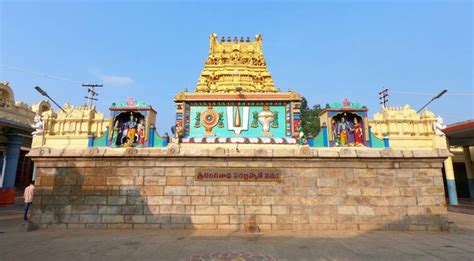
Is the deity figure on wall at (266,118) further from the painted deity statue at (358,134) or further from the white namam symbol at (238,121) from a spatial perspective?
the painted deity statue at (358,134)

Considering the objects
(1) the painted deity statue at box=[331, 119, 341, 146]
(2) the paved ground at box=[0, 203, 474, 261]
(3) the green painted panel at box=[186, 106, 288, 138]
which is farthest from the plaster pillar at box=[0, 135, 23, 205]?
(1) the painted deity statue at box=[331, 119, 341, 146]

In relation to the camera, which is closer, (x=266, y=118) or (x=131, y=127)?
(x=131, y=127)

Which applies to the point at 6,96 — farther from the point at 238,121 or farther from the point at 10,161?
the point at 238,121

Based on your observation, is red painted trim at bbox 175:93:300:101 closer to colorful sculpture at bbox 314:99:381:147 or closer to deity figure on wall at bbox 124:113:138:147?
colorful sculpture at bbox 314:99:381:147

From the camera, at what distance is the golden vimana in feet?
Result: 61.0

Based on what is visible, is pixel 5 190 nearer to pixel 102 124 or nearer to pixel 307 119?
pixel 102 124

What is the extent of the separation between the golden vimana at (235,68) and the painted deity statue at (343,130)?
6.55 m

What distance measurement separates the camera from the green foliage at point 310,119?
30994 millimetres

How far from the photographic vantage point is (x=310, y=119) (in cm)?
3334

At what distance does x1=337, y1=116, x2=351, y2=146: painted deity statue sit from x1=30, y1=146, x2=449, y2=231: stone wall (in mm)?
1874

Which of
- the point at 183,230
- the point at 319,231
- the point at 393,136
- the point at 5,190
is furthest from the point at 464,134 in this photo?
the point at 5,190

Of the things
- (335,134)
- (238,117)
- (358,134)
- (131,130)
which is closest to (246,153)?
(238,117)

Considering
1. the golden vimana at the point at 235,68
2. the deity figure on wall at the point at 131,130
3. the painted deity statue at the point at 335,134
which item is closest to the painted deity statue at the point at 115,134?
the deity figure on wall at the point at 131,130

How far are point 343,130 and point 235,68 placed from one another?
10260 millimetres
